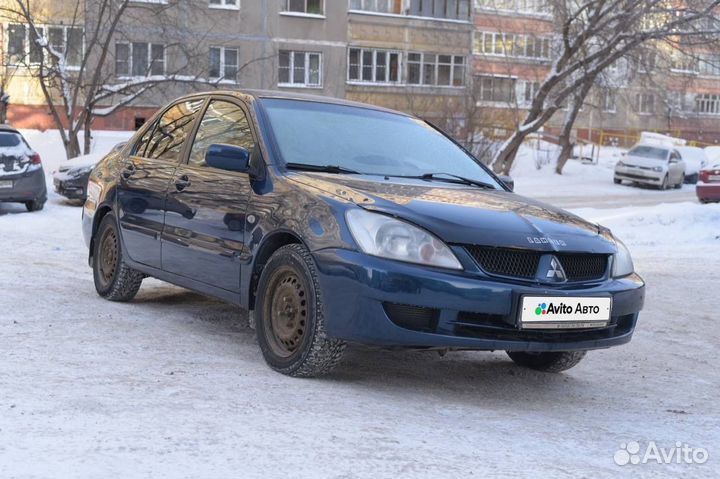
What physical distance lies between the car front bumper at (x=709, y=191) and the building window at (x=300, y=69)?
2297cm

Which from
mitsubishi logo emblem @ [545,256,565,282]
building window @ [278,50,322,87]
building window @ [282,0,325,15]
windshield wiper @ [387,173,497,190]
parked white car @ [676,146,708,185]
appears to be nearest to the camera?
mitsubishi logo emblem @ [545,256,565,282]

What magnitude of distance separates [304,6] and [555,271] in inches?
1568

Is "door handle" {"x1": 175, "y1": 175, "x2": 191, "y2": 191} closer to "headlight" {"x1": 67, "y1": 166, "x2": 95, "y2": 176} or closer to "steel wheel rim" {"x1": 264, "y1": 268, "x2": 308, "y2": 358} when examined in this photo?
"steel wheel rim" {"x1": 264, "y1": 268, "x2": 308, "y2": 358}

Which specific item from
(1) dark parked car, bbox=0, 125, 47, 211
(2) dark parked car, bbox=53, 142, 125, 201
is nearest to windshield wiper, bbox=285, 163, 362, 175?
(1) dark parked car, bbox=0, 125, 47, 211

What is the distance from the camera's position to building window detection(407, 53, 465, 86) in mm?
47000

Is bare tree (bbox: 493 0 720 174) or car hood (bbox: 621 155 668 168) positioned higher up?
bare tree (bbox: 493 0 720 174)

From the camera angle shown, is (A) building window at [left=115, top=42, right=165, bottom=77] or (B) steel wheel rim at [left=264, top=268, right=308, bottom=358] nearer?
(B) steel wheel rim at [left=264, top=268, right=308, bottom=358]

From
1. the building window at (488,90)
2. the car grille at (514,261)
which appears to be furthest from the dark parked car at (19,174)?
the building window at (488,90)

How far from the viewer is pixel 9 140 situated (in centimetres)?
1656

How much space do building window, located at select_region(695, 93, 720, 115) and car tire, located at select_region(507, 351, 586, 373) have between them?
6557cm

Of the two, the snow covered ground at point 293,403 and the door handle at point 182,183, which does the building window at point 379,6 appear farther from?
the door handle at point 182,183

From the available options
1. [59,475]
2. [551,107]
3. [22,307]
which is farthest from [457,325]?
[551,107]

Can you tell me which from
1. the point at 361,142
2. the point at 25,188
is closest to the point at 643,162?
the point at 25,188

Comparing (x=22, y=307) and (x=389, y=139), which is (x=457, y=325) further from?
(x=22, y=307)
